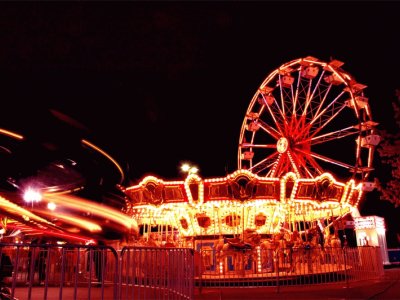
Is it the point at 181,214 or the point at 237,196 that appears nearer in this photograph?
the point at 237,196

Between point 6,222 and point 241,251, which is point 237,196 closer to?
point 241,251

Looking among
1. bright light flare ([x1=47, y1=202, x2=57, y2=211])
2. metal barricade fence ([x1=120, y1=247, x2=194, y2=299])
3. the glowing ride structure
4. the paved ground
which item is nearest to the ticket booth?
the glowing ride structure

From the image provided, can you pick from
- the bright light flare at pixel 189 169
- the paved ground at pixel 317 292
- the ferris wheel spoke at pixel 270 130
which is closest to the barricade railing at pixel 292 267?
the paved ground at pixel 317 292

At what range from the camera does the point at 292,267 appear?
1113 cm

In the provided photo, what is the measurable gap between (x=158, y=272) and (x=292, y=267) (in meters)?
5.87

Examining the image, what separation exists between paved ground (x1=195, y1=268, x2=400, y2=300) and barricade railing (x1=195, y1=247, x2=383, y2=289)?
438mm

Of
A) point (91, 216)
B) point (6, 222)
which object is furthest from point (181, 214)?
point (91, 216)

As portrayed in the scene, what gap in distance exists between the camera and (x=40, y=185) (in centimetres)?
1877

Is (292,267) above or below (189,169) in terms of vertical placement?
below

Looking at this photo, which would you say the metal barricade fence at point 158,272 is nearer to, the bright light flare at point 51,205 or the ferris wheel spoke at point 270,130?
the ferris wheel spoke at point 270,130

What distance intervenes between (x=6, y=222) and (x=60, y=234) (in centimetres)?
214

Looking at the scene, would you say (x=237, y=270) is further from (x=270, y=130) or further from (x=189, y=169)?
(x=270, y=130)

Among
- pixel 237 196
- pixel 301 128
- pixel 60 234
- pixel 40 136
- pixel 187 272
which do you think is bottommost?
pixel 187 272


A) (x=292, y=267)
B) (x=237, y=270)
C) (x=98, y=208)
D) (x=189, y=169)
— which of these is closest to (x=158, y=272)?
(x=292, y=267)
